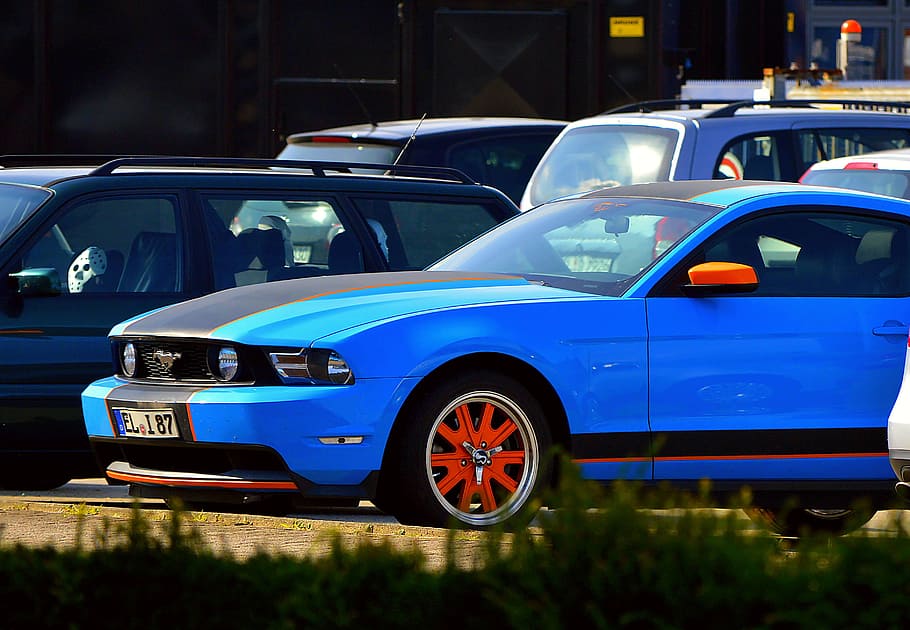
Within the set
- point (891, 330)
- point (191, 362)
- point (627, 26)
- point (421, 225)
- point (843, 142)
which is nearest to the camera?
point (191, 362)

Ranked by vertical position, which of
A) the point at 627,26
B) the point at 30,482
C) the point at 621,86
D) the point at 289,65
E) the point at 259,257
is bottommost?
the point at 30,482

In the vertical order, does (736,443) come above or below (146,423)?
below

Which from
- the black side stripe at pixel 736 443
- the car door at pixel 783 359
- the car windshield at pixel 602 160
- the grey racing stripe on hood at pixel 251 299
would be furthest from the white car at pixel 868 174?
the grey racing stripe on hood at pixel 251 299

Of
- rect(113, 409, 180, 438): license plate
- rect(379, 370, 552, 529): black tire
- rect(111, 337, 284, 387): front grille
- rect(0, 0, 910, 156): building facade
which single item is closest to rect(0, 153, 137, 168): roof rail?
rect(111, 337, 284, 387): front grille

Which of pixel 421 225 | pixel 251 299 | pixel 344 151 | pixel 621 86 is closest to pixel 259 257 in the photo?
pixel 421 225

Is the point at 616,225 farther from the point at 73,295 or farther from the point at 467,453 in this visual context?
the point at 73,295

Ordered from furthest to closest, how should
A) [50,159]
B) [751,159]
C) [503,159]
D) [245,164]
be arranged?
1. [503,159]
2. [751,159]
3. [50,159]
4. [245,164]

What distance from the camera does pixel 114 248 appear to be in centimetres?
828

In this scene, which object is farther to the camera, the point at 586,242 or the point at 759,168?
the point at 759,168

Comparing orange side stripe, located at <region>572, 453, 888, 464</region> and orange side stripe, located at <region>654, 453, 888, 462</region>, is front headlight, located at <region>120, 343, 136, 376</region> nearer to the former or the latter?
orange side stripe, located at <region>572, 453, 888, 464</region>

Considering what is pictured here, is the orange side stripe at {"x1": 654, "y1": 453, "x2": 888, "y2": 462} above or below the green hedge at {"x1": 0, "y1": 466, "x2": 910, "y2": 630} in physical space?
below

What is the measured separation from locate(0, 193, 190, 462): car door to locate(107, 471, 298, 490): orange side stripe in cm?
92

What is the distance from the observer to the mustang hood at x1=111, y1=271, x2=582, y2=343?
6.69 meters

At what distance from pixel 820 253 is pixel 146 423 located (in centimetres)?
291
